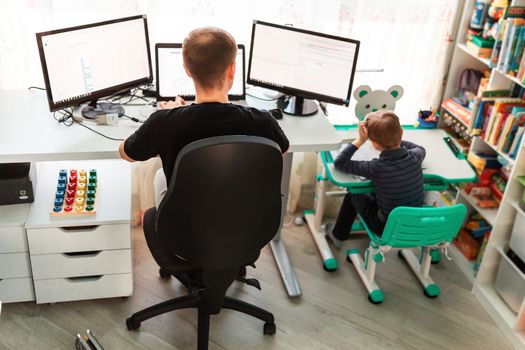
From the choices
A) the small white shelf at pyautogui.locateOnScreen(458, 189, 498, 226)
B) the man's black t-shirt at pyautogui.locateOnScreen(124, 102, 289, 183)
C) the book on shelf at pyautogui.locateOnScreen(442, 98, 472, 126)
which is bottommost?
the small white shelf at pyautogui.locateOnScreen(458, 189, 498, 226)

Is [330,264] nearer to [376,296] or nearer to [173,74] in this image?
[376,296]

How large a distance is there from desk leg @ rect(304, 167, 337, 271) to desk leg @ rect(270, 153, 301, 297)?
18 cm

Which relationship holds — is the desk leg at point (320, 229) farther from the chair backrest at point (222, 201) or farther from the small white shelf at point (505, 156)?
the chair backrest at point (222, 201)

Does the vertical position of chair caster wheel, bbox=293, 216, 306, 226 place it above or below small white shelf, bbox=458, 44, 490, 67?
below

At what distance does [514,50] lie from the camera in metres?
2.38

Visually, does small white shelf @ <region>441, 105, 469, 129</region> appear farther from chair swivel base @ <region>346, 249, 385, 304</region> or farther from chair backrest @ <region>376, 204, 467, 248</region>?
chair swivel base @ <region>346, 249, 385, 304</region>

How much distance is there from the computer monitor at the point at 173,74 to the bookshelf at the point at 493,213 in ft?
3.74

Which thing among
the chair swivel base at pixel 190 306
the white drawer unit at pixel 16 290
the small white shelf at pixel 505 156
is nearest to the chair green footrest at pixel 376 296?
the chair swivel base at pixel 190 306

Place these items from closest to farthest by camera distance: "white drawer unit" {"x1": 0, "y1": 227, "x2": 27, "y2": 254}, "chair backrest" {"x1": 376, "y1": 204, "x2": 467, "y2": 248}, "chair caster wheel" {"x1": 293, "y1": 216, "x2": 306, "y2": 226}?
"white drawer unit" {"x1": 0, "y1": 227, "x2": 27, "y2": 254}
"chair backrest" {"x1": 376, "y1": 204, "x2": 467, "y2": 248}
"chair caster wheel" {"x1": 293, "y1": 216, "x2": 306, "y2": 226}

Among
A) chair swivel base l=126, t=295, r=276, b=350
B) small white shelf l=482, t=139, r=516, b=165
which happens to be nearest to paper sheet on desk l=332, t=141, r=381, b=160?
small white shelf l=482, t=139, r=516, b=165

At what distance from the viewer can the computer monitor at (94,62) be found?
2.12 meters

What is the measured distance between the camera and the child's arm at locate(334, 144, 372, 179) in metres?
2.34

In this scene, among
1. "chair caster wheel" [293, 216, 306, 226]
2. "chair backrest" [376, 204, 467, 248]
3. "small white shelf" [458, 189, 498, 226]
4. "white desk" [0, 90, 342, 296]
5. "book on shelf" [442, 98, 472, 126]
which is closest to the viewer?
"white desk" [0, 90, 342, 296]

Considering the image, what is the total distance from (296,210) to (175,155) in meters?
1.60
